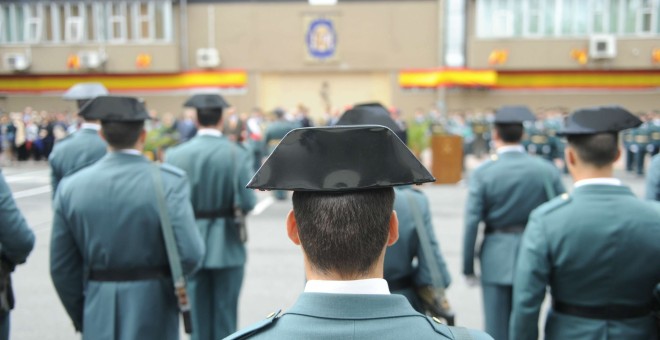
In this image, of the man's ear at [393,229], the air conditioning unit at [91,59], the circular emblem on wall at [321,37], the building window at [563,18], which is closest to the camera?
the man's ear at [393,229]

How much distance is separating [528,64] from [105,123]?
1182 inches

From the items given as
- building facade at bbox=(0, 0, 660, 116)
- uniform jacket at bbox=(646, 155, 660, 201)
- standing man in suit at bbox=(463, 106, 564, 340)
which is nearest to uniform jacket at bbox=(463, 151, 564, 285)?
standing man in suit at bbox=(463, 106, 564, 340)

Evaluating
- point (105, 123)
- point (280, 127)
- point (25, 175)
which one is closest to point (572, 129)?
point (105, 123)

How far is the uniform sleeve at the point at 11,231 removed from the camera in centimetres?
395

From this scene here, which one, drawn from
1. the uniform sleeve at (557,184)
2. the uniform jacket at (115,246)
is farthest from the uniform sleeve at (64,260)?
the uniform sleeve at (557,184)

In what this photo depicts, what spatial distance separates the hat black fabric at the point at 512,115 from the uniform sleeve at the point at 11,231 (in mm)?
3421

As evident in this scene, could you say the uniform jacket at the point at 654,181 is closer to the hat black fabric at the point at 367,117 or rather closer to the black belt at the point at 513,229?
the black belt at the point at 513,229

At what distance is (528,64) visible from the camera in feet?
104

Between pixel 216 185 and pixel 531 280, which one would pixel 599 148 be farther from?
pixel 216 185

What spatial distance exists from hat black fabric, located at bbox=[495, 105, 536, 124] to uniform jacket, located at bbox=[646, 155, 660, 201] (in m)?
1.01

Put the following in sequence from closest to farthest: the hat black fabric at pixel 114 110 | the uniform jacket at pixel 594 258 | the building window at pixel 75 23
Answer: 1. the uniform jacket at pixel 594 258
2. the hat black fabric at pixel 114 110
3. the building window at pixel 75 23

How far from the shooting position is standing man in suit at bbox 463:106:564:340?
198 inches

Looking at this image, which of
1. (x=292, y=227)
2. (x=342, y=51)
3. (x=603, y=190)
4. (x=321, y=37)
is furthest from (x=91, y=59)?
(x=292, y=227)

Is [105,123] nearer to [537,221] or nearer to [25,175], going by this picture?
[537,221]
